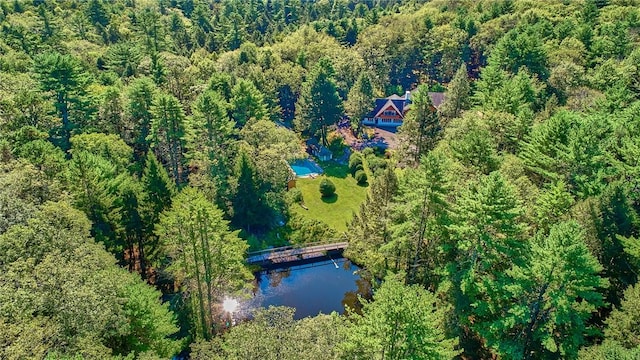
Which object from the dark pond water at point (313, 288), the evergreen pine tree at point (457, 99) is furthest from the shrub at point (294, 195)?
the evergreen pine tree at point (457, 99)

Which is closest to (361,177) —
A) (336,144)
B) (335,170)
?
(335,170)

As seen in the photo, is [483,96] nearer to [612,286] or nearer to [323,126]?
[323,126]

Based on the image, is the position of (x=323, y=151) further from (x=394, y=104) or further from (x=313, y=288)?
(x=313, y=288)

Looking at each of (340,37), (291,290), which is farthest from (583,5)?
(291,290)

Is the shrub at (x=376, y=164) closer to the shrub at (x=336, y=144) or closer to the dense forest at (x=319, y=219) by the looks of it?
the dense forest at (x=319, y=219)

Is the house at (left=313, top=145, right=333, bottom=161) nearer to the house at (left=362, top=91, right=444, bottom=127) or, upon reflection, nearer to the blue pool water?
the blue pool water
